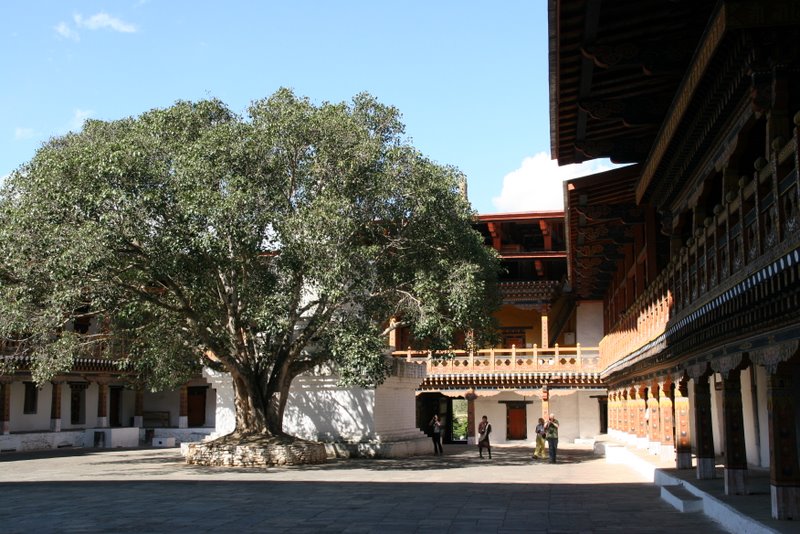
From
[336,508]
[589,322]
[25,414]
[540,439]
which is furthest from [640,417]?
[25,414]

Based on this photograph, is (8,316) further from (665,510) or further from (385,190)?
(665,510)

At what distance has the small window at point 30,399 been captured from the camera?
119ft

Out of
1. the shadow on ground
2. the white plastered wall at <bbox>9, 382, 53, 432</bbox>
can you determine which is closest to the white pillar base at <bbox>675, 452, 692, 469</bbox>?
the shadow on ground

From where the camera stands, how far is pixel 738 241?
9.43 metres

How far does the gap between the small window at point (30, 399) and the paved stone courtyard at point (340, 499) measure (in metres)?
13.4

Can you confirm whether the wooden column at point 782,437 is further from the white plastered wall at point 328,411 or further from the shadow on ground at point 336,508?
the white plastered wall at point 328,411

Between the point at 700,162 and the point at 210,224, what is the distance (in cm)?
1051

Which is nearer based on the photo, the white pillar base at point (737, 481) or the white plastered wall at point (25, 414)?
the white pillar base at point (737, 481)

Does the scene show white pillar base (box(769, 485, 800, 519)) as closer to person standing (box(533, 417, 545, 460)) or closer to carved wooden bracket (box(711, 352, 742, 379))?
carved wooden bracket (box(711, 352, 742, 379))

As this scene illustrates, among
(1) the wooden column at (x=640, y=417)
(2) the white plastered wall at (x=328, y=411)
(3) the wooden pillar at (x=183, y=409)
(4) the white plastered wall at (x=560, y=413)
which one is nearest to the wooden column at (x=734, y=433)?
(1) the wooden column at (x=640, y=417)

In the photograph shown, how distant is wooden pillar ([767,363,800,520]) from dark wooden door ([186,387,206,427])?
121 feet

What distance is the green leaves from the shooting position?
19172 millimetres

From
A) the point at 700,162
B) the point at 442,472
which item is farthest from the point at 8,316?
the point at 700,162

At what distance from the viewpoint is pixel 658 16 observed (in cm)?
1033
